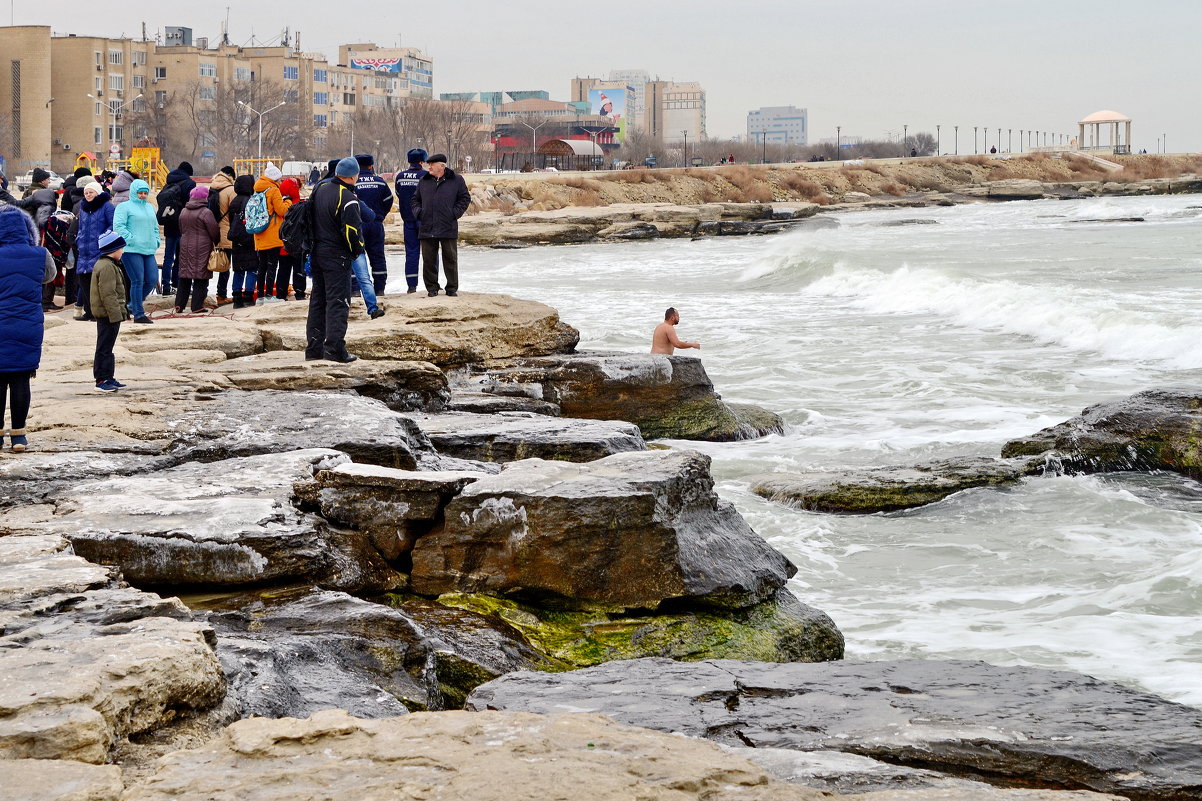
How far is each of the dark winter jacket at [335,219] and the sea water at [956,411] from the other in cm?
365

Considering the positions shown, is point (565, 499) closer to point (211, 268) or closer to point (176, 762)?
point (176, 762)

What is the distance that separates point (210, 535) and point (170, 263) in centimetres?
1062

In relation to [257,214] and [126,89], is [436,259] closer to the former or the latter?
[257,214]

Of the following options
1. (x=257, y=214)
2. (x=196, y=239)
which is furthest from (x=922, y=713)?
(x=196, y=239)

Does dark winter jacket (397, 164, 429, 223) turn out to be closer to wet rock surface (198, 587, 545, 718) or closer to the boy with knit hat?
the boy with knit hat

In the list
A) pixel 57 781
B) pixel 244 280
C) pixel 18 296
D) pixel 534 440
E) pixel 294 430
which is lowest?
pixel 57 781

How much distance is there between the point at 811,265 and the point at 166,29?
106204 millimetres

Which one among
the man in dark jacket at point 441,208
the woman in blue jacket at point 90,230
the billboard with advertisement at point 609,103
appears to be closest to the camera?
the woman in blue jacket at point 90,230

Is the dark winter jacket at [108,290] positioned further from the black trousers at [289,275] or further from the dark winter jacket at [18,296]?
the black trousers at [289,275]

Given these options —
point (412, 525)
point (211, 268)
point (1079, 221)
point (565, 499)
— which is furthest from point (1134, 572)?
point (1079, 221)

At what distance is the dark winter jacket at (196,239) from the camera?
1335cm

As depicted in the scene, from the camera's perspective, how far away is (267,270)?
14.2m

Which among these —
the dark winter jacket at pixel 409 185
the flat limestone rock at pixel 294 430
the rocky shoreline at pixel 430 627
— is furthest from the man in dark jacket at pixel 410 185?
the flat limestone rock at pixel 294 430

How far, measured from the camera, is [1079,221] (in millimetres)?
62906
